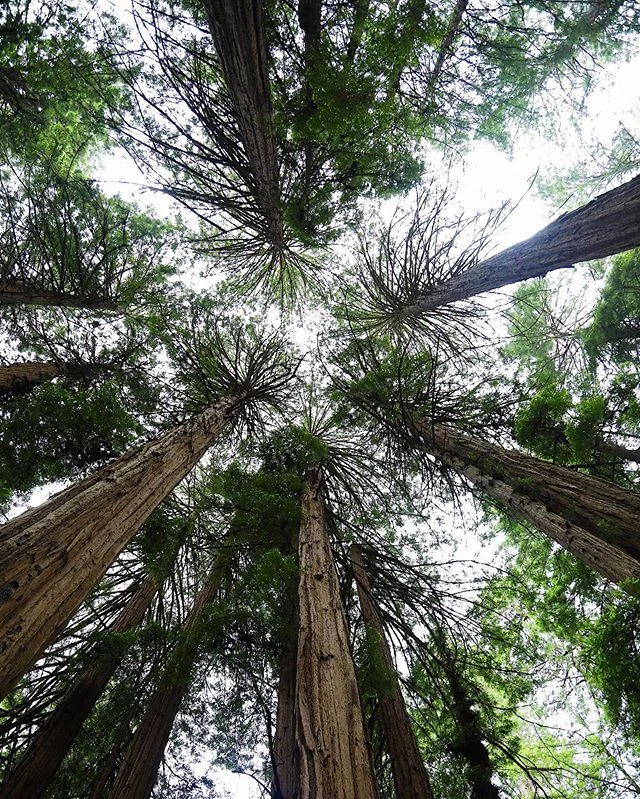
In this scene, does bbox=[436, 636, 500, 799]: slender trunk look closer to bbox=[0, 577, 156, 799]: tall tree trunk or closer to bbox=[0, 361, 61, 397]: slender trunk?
bbox=[0, 577, 156, 799]: tall tree trunk

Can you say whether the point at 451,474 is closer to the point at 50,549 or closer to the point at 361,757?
the point at 361,757

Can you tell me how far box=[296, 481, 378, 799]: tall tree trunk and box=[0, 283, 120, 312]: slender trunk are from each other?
22.8 feet

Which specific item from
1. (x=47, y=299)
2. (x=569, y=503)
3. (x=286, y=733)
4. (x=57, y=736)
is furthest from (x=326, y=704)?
(x=47, y=299)

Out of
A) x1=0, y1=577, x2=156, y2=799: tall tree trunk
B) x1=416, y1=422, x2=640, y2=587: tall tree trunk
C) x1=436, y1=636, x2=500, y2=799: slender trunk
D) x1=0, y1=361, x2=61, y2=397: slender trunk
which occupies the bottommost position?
x1=0, y1=577, x2=156, y2=799: tall tree trunk

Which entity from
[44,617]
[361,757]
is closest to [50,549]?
[44,617]

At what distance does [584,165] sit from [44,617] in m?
12.9

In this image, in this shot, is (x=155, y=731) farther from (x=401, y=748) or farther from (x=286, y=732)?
(x=401, y=748)

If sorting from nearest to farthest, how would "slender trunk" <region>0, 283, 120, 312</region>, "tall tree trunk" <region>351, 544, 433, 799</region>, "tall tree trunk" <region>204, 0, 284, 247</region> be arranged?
"tall tree trunk" <region>351, 544, 433, 799</region>
"tall tree trunk" <region>204, 0, 284, 247</region>
"slender trunk" <region>0, 283, 120, 312</region>

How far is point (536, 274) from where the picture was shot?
3.87 metres

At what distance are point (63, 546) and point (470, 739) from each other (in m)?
4.54

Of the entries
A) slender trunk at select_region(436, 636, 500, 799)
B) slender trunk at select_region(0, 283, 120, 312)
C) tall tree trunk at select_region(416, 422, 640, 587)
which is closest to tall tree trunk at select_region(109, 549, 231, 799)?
slender trunk at select_region(436, 636, 500, 799)

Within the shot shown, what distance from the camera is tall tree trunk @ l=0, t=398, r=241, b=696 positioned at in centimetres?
211

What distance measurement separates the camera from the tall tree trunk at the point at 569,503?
3441 mm

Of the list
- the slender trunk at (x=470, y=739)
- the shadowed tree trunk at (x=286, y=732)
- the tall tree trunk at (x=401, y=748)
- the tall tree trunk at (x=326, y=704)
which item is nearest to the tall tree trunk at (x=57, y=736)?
the shadowed tree trunk at (x=286, y=732)
